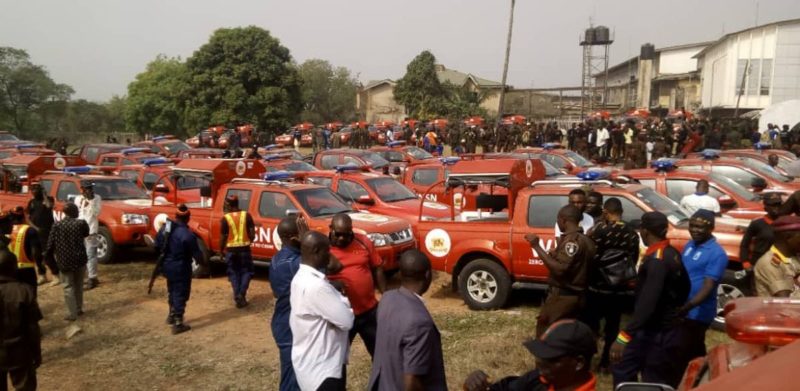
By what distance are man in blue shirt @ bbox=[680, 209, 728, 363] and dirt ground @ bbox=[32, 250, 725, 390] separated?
1.44 meters

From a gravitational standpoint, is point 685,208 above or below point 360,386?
above

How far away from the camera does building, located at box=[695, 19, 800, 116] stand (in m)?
33.7

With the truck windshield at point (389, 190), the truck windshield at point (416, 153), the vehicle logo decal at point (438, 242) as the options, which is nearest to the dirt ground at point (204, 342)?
the vehicle logo decal at point (438, 242)

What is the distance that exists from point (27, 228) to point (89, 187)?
8.77ft

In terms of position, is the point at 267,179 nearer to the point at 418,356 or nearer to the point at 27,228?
the point at 27,228

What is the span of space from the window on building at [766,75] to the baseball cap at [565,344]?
3791cm

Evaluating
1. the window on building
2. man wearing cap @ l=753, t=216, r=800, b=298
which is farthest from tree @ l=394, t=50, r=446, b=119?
man wearing cap @ l=753, t=216, r=800, b=298

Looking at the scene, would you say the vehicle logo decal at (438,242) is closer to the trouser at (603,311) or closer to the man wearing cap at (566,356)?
the trouser at (603,311)

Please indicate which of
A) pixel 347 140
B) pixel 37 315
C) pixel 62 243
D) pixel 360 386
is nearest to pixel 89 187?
pixel 62 243

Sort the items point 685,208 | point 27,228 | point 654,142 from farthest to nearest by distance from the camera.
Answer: point 654,142
point 685,208
point 27,228

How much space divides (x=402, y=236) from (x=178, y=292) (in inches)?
133

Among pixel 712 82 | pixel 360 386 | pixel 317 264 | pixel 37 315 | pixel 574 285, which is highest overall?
pixel 712 82

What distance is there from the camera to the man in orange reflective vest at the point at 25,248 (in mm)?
7070

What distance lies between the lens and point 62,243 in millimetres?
8039
